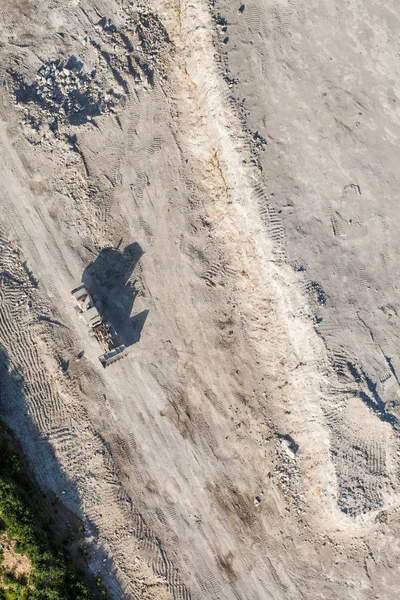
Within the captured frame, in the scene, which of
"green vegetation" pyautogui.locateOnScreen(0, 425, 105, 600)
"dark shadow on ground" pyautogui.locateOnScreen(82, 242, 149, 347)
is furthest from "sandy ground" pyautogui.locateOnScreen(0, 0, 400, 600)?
"green vegetation" pyautogui.locateOnScreen(0, 425, 105, 600)

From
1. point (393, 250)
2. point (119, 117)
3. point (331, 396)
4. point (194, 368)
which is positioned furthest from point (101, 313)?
point (393, 250)

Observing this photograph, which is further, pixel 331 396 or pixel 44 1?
pixel 44 1

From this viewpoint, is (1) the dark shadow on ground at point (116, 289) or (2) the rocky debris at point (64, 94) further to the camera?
(1) the dark shadow on ground at point (116, 289)

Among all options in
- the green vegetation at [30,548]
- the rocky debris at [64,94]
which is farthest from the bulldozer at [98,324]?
the rocky debris at [64,94]

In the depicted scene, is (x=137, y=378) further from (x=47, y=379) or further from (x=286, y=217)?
(x=286, y=217)

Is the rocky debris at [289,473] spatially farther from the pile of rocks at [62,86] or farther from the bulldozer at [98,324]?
the pile of rocks at [62,86]

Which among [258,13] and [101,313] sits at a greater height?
[258,13]
